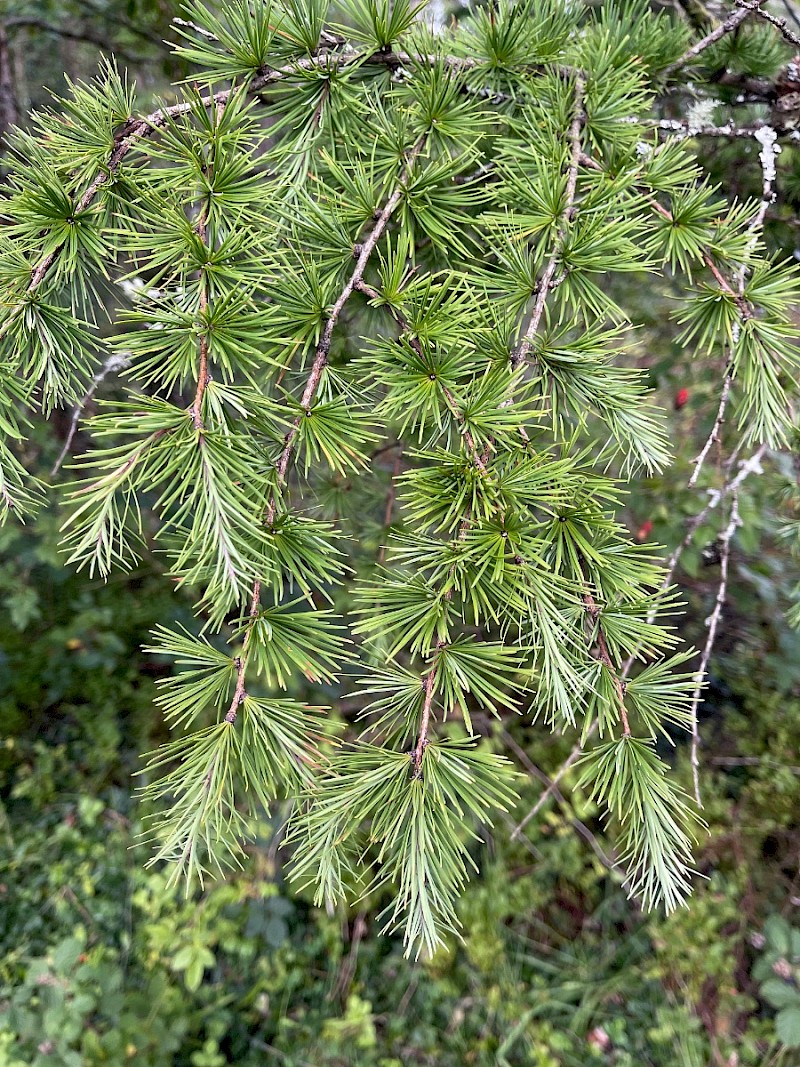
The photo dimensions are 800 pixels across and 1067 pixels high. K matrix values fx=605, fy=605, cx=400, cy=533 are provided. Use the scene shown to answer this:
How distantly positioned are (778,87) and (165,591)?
1.88 metres

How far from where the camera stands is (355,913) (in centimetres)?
169

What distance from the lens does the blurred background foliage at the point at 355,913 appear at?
4.55 feet

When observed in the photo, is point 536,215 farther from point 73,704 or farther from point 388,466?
point 73,704

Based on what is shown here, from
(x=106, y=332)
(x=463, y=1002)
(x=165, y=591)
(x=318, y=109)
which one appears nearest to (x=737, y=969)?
(x=463, y=1002)

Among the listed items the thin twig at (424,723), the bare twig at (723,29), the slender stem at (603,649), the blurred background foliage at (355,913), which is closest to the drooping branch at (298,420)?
the thin twig at (424,723)

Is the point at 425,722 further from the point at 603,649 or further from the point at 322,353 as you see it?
the point at 322,353

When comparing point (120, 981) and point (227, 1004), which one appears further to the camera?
point (227, 1004)

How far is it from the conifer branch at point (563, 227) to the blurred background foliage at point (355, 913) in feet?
2.53

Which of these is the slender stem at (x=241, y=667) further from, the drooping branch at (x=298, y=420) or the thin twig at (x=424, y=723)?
the thin twig at (x=424, y=723)

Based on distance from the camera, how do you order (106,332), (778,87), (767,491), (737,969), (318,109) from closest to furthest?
1. (318,109)
2. (778,87)
3. (767,491)
4. (737,969)
5. (106,332)

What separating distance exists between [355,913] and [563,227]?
1.78m

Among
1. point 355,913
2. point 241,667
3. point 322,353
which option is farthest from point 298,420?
point 355,913

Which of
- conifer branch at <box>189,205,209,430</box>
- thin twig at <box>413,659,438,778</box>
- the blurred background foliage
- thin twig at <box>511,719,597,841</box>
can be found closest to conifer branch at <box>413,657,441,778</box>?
thin twig at <box>413,659,438,778</box>

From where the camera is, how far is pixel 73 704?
204 cm
